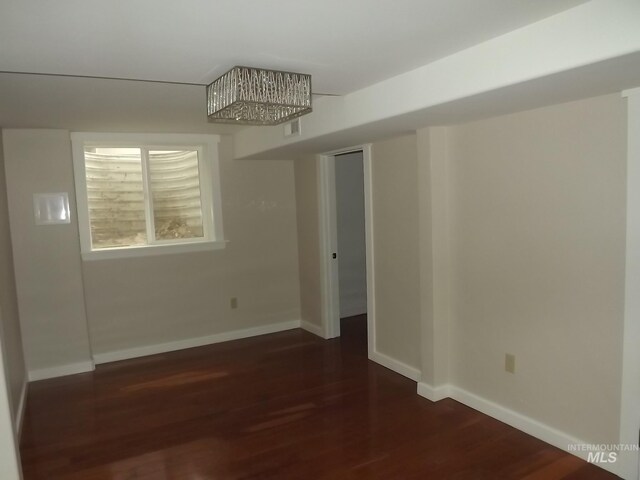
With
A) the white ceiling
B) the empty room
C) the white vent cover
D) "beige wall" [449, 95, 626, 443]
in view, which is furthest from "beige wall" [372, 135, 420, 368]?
the white ceiling

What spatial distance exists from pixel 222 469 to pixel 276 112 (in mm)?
2017

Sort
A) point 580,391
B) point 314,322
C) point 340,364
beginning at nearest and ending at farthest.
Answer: point 580,391, point 340,364, point 314,322

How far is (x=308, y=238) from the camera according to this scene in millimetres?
5016

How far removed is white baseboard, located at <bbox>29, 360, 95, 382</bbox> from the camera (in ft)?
13.1

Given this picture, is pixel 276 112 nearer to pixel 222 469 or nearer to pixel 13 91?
pixel 13 91

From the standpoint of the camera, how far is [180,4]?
1534mm

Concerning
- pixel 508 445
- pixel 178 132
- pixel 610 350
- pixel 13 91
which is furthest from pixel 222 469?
pixel 178 132

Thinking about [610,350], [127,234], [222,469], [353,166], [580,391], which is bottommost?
[222,469]

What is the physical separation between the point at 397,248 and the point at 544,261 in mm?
1284

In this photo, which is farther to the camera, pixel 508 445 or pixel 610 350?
pixel 508 445

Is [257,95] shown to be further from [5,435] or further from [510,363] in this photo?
[510,363]

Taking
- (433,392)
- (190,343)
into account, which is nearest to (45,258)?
(190,343)

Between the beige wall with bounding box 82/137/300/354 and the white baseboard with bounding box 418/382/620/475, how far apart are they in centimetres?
228

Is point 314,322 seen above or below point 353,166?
below
